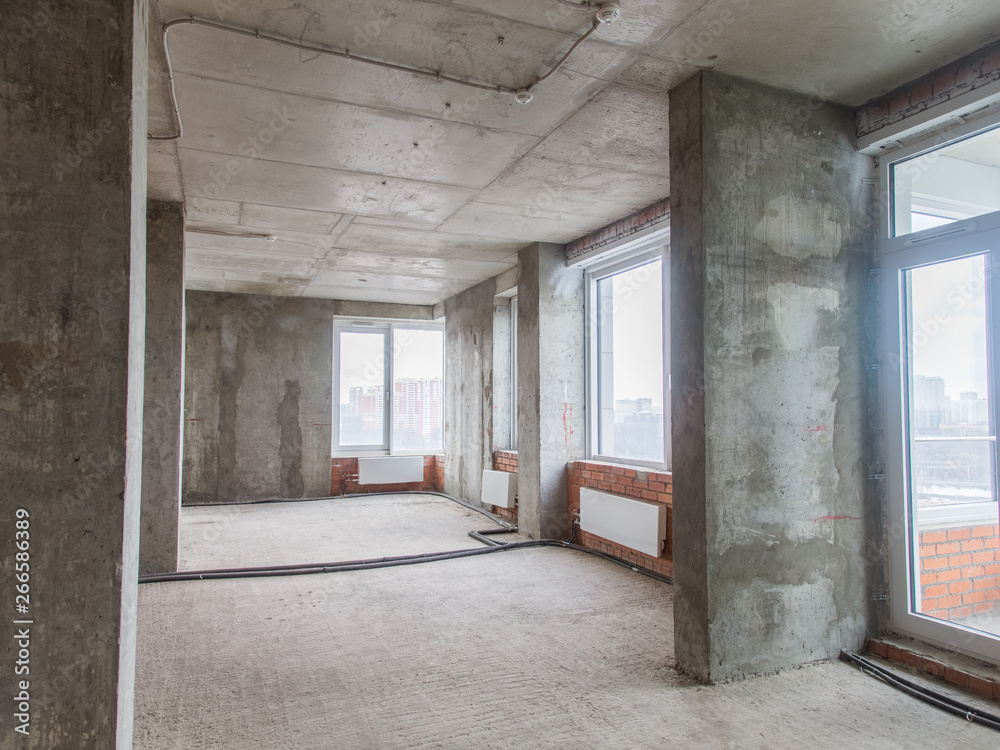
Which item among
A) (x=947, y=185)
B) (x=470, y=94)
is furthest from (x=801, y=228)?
(x=470, y=94)

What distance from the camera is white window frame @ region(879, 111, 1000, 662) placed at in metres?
2.98

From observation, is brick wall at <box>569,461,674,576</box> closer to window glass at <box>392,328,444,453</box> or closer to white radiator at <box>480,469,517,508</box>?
white radiator at <box>480,469,517,508</box>

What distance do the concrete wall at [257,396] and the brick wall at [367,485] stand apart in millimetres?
152

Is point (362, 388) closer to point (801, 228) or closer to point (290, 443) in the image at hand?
point (290, 443)

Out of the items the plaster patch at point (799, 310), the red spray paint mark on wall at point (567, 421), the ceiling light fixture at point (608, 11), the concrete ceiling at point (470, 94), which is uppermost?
the concrete ceiling at point (470, 94)

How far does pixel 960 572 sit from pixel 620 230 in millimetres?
3351

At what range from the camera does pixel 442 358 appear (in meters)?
9.91

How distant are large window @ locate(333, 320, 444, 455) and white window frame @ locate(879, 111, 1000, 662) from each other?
7.15m

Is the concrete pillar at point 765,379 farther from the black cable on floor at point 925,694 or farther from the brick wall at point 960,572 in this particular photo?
the brick wall at point 960,572

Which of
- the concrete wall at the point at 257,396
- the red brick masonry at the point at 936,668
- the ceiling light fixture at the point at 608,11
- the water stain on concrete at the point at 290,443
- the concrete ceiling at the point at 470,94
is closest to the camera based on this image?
the ceiling light fixture at the point at 608,11

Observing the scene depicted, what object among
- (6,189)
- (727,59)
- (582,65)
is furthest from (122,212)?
(727,59)

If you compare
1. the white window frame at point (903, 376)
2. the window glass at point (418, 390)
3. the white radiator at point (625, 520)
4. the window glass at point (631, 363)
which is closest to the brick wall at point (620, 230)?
the window glass at point (631, 363)

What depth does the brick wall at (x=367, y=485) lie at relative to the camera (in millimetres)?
9227

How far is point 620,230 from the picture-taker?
5387 mm
